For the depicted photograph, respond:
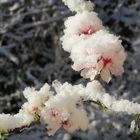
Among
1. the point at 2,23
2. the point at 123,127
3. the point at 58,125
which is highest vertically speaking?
the point at 2,23

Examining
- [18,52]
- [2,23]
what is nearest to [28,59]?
[18,52]

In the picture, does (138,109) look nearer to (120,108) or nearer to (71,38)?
(120,108)

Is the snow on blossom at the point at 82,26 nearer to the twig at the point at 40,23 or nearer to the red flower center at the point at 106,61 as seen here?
the red flower center at the point at 106,61

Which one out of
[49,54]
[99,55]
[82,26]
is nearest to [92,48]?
[99,55]

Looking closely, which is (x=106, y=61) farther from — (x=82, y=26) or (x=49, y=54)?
(x=49, y=54)

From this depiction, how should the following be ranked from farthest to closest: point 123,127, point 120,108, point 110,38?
point 123,127 → point 120,108 → point 110,38

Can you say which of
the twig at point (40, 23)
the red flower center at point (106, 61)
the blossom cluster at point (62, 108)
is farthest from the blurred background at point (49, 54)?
the red flower center at point (106, 61)

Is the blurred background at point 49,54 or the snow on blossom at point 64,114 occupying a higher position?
the blurred background at point 49,54

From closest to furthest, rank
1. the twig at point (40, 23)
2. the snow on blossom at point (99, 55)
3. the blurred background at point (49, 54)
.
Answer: the snow on blossom at point (99, 55), the blurred background at point (49, 54), the twig at point (40, 23)
